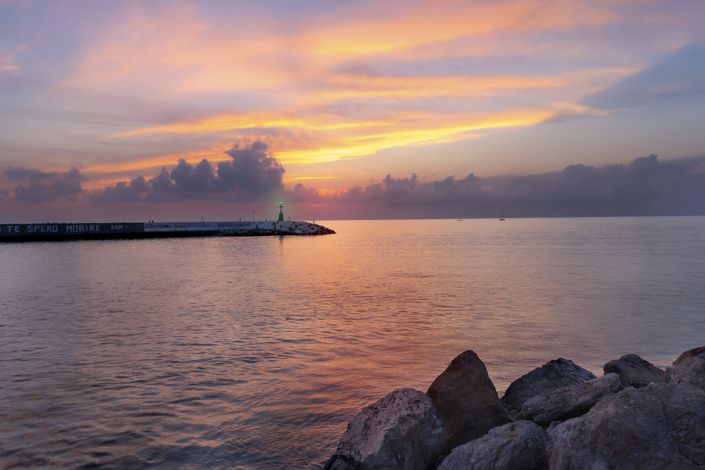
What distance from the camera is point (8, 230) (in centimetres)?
9612


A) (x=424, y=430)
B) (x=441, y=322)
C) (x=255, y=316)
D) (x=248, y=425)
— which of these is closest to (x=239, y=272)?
(x=255, y=316)

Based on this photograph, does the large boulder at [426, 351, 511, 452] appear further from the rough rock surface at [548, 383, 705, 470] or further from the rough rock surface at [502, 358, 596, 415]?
the rough rock surface at [548, 383, 705, 470]

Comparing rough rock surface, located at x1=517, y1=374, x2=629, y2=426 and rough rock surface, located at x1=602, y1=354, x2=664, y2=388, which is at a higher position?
rough rock surface, located at x1=517, y1=374, x2=629, y2=426

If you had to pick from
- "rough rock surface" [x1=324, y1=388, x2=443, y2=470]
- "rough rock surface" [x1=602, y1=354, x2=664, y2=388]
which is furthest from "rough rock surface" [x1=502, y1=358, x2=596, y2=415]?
"rough rock surface" [x1=324, y1=388, x2=443, y2=470]

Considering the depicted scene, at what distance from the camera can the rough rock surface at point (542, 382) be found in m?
8.84

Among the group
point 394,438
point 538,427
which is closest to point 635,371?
point 538,427

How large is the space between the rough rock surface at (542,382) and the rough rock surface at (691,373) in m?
1.83

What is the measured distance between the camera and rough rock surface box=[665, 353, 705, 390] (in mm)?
6974

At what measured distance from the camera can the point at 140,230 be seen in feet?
373

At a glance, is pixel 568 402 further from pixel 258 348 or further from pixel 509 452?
pixel 258 348

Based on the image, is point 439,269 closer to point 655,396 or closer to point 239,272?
point 239,272

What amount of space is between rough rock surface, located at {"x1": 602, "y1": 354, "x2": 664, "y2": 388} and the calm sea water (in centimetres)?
286

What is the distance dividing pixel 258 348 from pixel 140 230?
11257 centimetres

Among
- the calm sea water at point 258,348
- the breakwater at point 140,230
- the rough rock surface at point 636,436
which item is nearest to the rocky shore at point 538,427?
the rough rock surface at point 636,436
